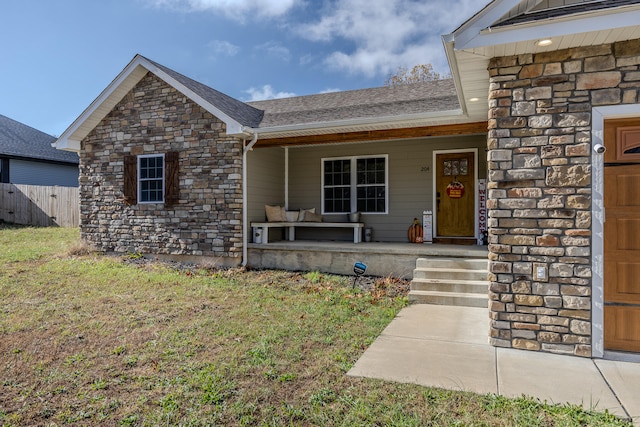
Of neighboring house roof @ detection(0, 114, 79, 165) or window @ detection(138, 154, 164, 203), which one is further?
neighboring house roof @ detection(0, 114, 79, 165)

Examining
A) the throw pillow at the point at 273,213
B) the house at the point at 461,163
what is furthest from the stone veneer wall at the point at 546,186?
the throw pillow at the point at 273,213

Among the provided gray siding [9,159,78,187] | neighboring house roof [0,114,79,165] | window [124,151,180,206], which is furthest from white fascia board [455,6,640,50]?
gray siding [9,159,78,187]

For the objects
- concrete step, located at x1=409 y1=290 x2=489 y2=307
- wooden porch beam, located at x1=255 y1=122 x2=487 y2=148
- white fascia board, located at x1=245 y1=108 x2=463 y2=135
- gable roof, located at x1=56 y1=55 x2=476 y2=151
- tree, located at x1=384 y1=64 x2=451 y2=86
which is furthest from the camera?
tree, located at x1=384 y1=64 x2=451 y2=86

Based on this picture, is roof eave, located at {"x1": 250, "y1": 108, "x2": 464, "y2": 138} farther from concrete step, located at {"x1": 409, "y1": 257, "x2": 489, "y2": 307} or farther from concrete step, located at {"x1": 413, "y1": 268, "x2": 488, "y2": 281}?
concrete step, located at {"x1": 413, "y1": 268, "x2": 488, "y2": 281}

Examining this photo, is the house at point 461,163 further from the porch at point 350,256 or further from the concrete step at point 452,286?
the concrete step at point 452,286

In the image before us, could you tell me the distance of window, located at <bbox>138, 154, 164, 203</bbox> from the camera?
916 cm

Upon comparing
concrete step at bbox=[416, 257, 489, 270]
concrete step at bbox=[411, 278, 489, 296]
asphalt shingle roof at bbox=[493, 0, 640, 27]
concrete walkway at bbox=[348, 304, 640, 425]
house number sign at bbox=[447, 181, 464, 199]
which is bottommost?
concrete walkway at bbox=[348, 304, 640, 425]

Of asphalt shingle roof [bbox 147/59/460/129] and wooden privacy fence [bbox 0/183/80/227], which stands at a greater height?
asphalt shingle roof [bbox 147/59/460/129]

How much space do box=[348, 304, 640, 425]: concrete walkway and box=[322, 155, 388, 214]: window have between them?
5.10 meters

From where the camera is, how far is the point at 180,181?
29.0ft

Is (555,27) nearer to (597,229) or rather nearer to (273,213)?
(597,229)

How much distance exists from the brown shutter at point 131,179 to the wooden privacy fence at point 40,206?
7571 millimetres

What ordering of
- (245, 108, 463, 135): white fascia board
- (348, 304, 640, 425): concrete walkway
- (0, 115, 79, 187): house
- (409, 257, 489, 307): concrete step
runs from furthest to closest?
(0, 115, 79, 187): house < (245, 108, 463, 135): white fascia board < (409, 257, 489, 307): concrete step < (348, 304, 640, 425): concrete walkway

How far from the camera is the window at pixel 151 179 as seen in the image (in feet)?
30.0
